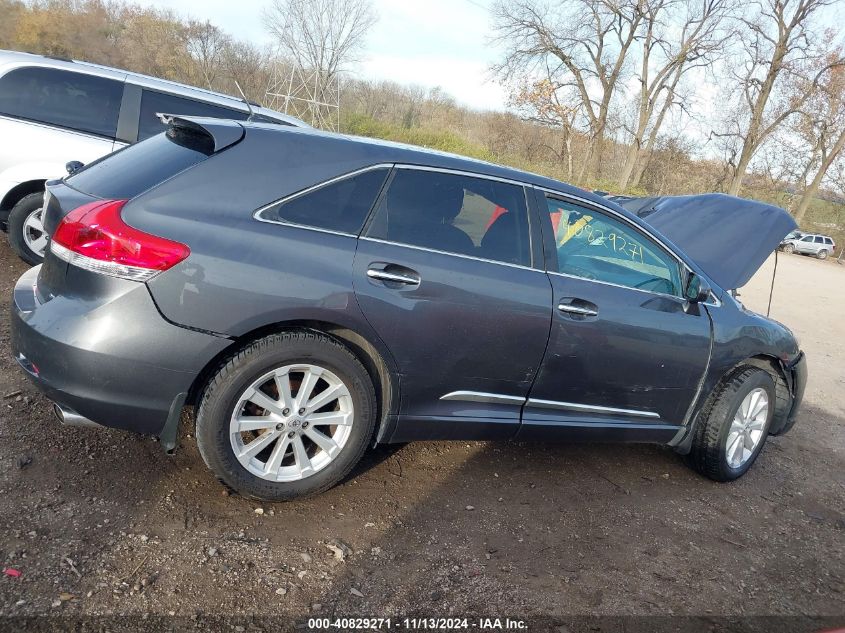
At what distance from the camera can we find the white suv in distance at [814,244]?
3934cm

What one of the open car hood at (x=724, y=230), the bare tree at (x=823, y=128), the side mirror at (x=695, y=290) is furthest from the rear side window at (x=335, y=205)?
the bare tree at (x=823, y=128)

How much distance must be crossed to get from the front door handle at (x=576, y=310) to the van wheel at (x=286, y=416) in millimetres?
1077

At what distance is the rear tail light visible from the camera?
2.48 metres

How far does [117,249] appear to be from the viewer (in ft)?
8.17

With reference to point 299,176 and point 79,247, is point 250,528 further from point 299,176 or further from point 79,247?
point 299,176

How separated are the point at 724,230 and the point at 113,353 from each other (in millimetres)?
4826

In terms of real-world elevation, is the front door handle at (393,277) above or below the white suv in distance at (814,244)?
below

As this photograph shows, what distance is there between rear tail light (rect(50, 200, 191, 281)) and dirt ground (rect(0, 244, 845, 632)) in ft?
3.42

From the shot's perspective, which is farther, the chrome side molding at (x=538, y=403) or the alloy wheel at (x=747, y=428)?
the alloy wheel at (x=747, y=428)

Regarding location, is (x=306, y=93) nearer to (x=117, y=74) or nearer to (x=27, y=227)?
(x=117, y=74)

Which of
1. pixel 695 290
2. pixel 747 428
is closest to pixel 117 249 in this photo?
pixel 695 290

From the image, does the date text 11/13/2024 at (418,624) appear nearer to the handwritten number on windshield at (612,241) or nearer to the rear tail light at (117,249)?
the rear tail light at (117,249)

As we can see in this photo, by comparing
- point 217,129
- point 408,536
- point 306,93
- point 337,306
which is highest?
point 306,93

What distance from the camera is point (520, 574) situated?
108 inches
